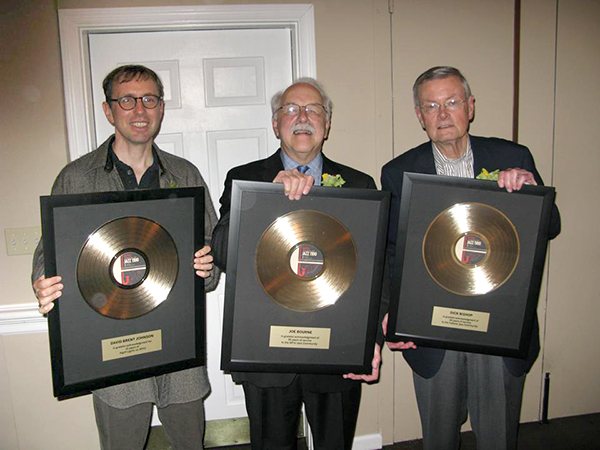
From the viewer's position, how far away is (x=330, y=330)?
132cm

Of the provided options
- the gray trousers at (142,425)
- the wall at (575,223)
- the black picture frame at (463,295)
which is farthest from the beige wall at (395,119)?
the black picture frame at (463,295)

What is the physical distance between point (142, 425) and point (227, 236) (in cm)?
78

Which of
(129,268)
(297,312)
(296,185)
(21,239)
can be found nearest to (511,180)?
(296,185)

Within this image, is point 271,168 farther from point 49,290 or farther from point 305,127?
point 49,290

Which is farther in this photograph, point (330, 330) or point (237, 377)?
point (237, 377)

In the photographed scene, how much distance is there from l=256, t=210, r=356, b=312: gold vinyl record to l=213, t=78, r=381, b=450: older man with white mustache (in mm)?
219

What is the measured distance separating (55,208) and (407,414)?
6.87 ft

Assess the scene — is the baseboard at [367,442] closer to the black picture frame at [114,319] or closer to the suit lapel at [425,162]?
the black picture frame at [114,319]

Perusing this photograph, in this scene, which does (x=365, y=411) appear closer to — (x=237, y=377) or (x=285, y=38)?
(x=237, y=377)

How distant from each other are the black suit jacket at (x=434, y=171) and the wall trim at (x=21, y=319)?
168 cm

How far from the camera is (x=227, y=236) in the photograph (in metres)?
1.39

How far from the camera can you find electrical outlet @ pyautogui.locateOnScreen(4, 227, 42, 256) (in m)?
2.07

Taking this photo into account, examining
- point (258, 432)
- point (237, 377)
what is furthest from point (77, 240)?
point (258, 432)

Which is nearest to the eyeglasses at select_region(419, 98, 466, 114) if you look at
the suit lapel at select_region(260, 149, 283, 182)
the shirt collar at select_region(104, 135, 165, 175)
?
the suit lapel at select_region(260, 149, 283, 182)
